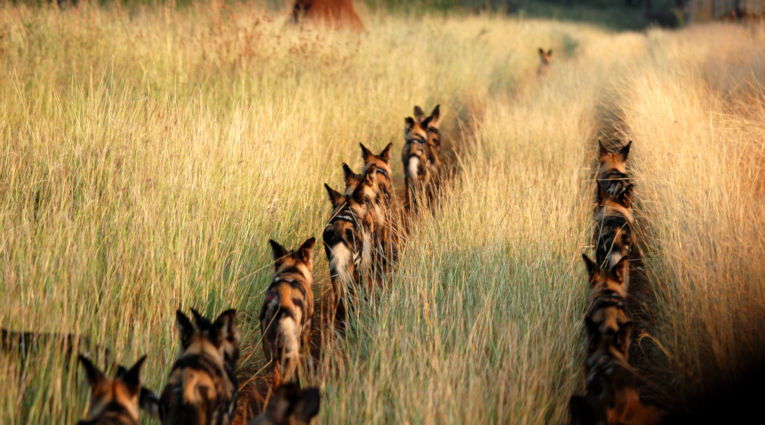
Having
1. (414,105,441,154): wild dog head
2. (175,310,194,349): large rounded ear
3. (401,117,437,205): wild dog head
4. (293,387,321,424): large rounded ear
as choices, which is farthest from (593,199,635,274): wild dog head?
(175,310,194,349): large rounded ear

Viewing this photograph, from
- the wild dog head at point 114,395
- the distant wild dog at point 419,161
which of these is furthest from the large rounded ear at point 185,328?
the distant wild dog at point 419,161

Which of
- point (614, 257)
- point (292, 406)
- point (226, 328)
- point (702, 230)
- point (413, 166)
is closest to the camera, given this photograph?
point (292, 406)

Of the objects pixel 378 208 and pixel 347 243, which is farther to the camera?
pixel 378 208

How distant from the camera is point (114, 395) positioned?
1.95 meters

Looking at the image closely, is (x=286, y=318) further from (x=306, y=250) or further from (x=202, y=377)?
(x=202, y=377)

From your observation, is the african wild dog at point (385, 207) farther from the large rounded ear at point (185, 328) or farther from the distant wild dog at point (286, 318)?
the large rounded ear at point (185, 328)

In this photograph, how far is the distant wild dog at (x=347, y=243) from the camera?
3901 mm

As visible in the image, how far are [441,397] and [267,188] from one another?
8.01 ft

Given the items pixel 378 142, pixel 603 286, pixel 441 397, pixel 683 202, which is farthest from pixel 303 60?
pixel 441 397

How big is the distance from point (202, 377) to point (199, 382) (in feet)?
0.09

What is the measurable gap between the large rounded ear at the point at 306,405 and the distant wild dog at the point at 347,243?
69.0 inches

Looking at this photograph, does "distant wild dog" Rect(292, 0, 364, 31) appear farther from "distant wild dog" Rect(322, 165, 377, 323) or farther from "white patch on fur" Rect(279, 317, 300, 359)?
"white patch on fur" Rect(279, 317, 300, 359)

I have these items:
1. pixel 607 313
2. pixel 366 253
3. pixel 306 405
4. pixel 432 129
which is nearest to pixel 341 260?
pixel 366 253

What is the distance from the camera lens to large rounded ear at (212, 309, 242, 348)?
2512mm
